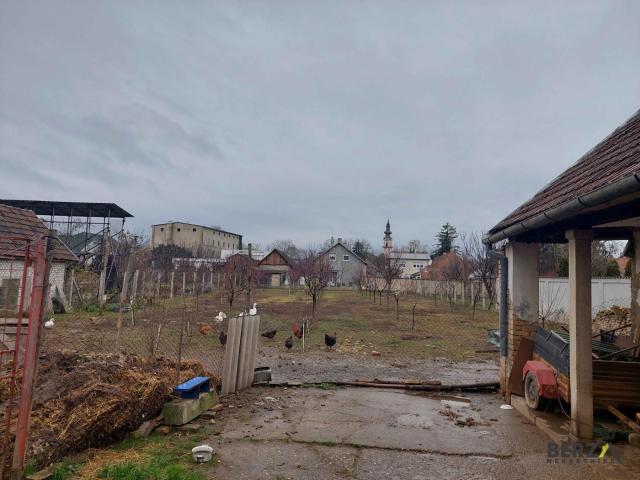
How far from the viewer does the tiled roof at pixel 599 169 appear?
3812 mm

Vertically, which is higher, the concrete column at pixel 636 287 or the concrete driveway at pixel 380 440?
the concrete column at pixel 636 287

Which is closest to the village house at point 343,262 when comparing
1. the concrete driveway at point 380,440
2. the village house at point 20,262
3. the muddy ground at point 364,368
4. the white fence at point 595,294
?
the white fence at point 595,294

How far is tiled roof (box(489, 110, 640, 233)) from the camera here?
3812mm

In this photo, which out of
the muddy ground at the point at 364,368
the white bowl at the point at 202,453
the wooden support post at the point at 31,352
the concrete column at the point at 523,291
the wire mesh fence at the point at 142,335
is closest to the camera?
the wooden support post at the point at 31,352

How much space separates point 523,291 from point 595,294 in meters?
11.2

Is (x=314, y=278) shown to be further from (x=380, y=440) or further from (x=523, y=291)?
(x=380, y=440)

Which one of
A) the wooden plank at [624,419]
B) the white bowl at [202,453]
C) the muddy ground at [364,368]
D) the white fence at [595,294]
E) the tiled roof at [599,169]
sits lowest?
the muddy ground at [364,368]

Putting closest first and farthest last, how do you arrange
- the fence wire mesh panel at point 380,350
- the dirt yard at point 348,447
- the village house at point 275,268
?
the dirt yard at point 348,447 → the fence wire mesh panel at point 380,350 → the village house at point 275,268

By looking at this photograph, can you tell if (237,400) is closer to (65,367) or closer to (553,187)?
(65,367)

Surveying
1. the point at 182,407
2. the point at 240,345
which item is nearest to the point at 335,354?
the point at 240,345

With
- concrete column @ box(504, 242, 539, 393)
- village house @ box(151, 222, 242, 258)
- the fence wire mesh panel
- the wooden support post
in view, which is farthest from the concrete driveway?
village house @ box(151, 222, 242, 258)

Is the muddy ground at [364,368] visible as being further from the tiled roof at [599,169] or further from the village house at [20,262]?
the village house at [20,262]

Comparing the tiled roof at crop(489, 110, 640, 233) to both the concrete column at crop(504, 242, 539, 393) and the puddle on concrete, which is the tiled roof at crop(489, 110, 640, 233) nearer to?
the concrete column at crop(504, 242, 539, 393)

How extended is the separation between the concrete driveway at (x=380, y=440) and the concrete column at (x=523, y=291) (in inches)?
47.3
